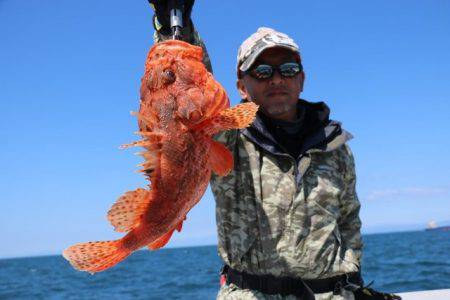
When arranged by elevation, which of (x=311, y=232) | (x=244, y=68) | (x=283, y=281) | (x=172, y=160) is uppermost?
(x=244, y=68)

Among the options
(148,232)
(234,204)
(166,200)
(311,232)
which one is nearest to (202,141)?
(166,200)

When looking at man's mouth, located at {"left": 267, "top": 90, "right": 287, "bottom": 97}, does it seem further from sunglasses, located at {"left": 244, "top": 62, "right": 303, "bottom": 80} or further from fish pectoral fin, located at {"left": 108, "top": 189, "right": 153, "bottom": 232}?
fish pectoral fin, located at {"left": 108, "top": 189, "right": 153, "bottom": 232}

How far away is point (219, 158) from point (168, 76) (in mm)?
569

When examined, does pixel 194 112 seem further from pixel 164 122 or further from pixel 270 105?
pixel 270 105

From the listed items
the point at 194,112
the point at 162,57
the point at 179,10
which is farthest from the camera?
the point at 179,10

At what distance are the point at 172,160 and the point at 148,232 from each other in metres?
0.42

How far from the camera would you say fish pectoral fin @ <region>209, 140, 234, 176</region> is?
273 centimetres

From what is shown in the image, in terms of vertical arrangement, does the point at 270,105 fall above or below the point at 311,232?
above

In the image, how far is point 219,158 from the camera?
278 cm

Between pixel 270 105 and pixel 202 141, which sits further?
pixel 270 105

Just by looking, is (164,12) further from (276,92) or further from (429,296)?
(429,296)

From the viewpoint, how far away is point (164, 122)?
2.51m

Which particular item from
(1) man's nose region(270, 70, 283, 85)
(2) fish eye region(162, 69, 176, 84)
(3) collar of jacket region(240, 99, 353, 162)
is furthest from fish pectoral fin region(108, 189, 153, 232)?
(1) man's nose region(270, 70, 283, 85)

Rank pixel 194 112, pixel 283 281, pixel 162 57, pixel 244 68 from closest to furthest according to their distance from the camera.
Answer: pixel 194 112 → pixel 162 57 → pixel 283 281 → pixel 244 68
